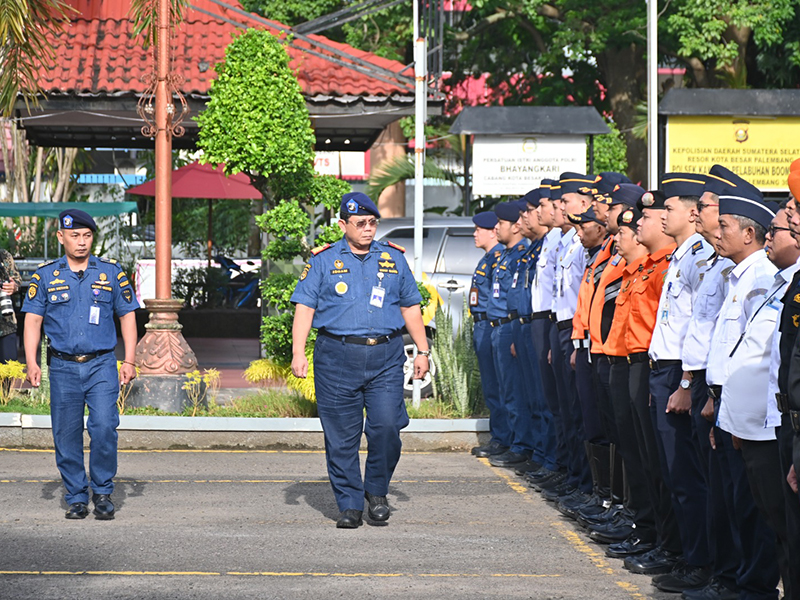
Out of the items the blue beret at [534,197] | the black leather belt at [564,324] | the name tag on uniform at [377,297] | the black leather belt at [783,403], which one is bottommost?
the black leather belt at [783,403]

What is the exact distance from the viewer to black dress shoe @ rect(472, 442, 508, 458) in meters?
10.8

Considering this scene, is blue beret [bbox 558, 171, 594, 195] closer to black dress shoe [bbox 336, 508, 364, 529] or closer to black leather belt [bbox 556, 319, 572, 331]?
black leather belt [bbox 556, 319, 572, 331]

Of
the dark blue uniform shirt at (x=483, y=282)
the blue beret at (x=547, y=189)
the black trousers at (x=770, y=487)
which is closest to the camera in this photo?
the black trousers at (x=770, y=487)

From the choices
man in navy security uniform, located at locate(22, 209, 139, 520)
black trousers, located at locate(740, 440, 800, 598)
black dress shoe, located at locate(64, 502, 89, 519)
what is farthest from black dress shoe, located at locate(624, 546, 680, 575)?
black dress shoe, located at locate(64, 502, 89, 519)

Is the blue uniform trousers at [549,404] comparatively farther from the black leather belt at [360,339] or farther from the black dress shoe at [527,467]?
the black leather belt at [360,339]

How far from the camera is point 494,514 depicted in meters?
8.36

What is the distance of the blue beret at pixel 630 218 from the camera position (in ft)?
23.6

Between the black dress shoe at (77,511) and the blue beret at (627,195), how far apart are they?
4019 mm

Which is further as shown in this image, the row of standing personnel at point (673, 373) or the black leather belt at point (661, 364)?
the black leather belt at point (661, 364)

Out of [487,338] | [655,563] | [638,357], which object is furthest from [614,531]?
[487,338]

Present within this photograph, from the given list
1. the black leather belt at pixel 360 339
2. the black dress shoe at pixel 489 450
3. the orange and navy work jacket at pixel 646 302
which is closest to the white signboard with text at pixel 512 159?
the black dress shoe at pixel 489 450

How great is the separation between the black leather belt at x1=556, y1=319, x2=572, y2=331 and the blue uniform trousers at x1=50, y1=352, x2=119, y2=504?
3230mm

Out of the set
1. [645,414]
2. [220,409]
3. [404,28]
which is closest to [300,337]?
[645,414]

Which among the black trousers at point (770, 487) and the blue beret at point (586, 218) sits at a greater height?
the blue beret at point (586, 218)
